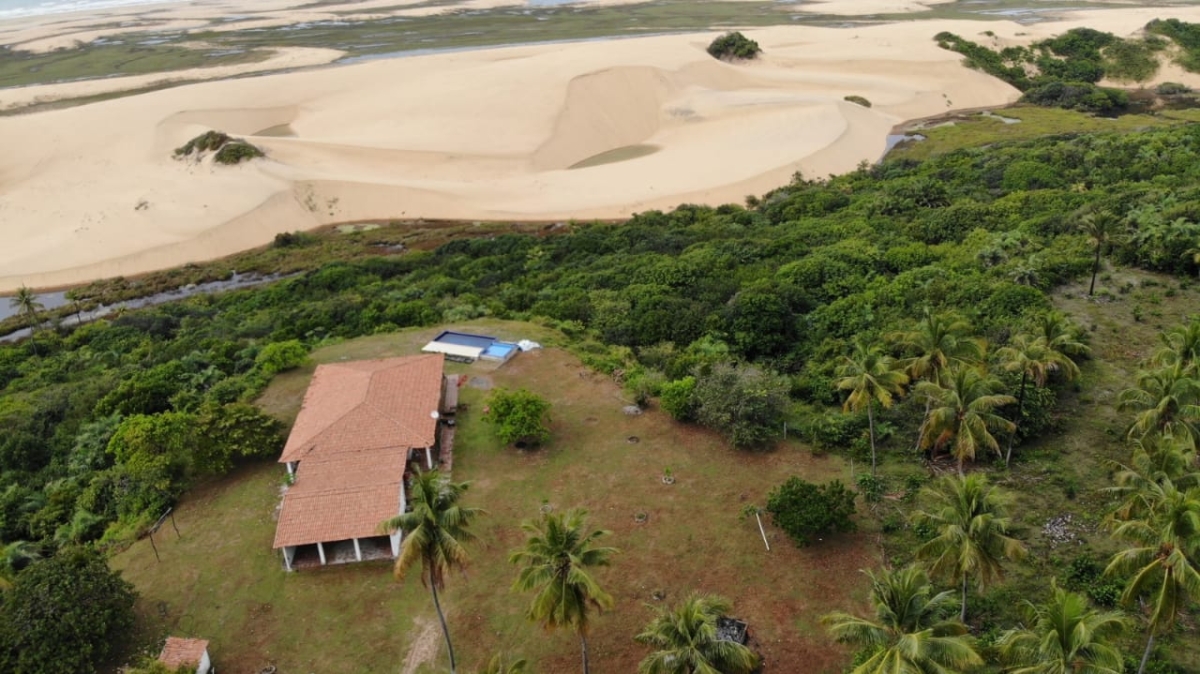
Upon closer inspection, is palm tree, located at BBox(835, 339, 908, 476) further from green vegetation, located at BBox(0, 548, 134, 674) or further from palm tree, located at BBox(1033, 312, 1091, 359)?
green vegetation, located at BBox(0, 548, 134, 674)

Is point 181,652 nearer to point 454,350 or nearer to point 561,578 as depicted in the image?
point 561,578

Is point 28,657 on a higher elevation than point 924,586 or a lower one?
lower

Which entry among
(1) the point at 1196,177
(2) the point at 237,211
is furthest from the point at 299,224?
(1) the point at 1196,177

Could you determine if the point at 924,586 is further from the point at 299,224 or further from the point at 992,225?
the point at 299,224

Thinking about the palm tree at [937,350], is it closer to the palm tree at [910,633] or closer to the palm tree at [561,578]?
the palm tree at [910,633]

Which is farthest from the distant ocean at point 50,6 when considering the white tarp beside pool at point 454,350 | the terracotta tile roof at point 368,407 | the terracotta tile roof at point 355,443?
the terracotta tile roof at point 355,443

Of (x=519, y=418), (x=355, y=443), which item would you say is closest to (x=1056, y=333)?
(x=519, y=418)
